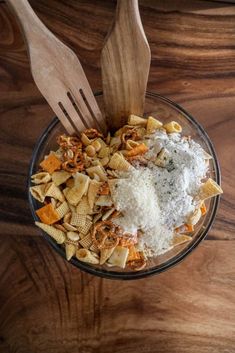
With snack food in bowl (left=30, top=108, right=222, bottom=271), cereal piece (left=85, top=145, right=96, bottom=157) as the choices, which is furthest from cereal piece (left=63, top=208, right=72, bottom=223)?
cereal piece (left=85, top=145, right=96, bottom=157)

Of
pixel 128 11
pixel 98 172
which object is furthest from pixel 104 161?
pixel 128 11

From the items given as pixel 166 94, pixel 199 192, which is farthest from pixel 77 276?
pixel 166 94

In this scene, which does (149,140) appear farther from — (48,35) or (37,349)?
(37,349)

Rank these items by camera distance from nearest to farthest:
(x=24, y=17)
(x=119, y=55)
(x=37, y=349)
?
(x=24, y=17), (x=119, y=55), (x=37, y=349)

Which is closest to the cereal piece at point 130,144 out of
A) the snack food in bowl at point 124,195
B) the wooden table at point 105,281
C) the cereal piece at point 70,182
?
the snack food in bowl at point 124,195

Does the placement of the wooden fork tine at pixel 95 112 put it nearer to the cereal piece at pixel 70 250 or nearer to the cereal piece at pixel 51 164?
the cereal piece at pixel 51 164

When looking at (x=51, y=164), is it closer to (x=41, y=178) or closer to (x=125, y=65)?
(x=41, y=178)
